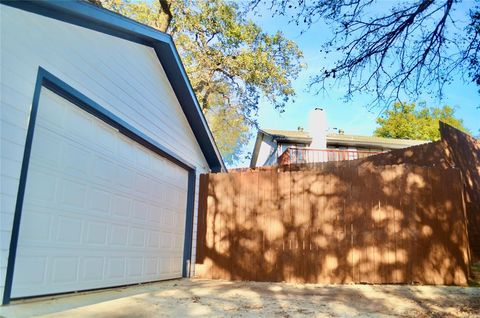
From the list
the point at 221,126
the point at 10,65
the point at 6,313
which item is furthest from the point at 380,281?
the point at 221,126

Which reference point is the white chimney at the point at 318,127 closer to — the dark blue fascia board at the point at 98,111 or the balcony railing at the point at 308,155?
the balcony railing at the point at 308,155

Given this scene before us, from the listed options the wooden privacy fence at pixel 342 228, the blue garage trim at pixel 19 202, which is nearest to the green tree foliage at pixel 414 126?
the wooden privacy fence at pixel 342 228

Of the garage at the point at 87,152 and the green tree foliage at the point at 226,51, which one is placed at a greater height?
the green tree foliage at the point at 226,51

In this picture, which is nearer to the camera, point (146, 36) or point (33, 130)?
point (33, 130)

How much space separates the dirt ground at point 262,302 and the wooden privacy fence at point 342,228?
1.65ft

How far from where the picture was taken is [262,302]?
16.4 feet

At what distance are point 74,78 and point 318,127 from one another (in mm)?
16657

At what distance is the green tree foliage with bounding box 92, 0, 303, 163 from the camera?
17359mm

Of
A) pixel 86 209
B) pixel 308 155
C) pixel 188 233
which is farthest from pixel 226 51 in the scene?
pixel 86 209

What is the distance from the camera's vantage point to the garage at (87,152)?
379cm

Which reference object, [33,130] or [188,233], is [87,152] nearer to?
[33,130]

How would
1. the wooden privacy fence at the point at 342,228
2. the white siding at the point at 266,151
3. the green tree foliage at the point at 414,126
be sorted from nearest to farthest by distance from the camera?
the wooden privacy fence at the point at 342,228 < the white siding at the point at 266,151 < the green tree foliage at the point at 414,126

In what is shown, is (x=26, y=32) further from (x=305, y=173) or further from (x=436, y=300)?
(x=436, y=300)

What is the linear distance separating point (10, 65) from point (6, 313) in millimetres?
2357
